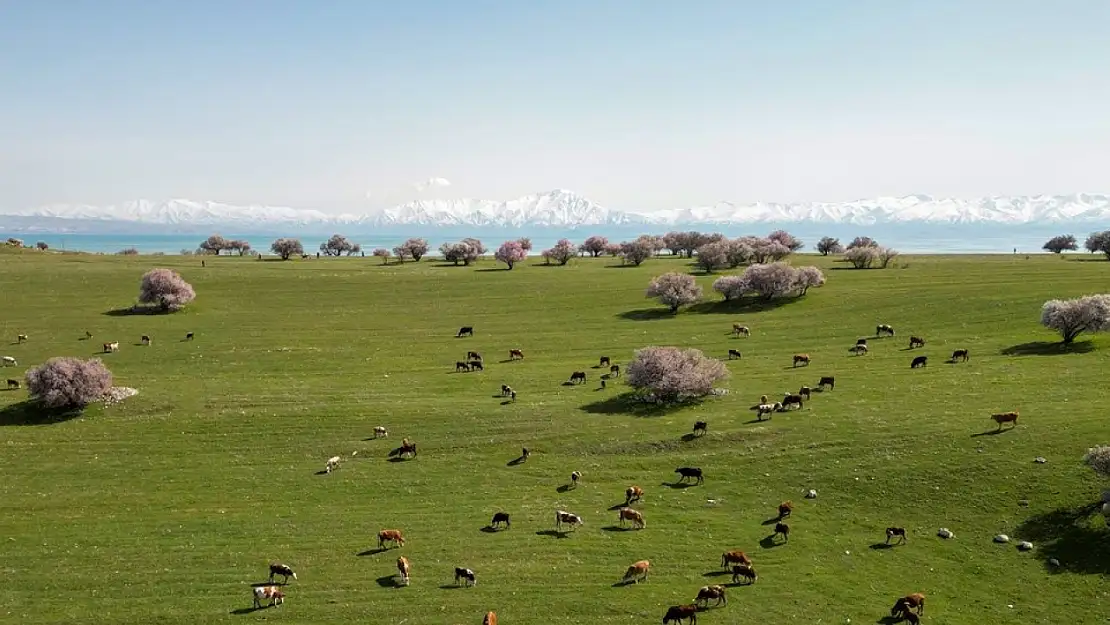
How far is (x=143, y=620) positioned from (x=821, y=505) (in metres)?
29.7

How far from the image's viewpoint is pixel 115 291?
94.6 metres

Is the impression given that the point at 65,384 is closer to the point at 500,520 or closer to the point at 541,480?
the point at 541,480

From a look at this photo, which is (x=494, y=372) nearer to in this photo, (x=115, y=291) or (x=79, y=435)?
(x=79, y=435)

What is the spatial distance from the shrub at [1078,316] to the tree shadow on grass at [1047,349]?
3.36 feet

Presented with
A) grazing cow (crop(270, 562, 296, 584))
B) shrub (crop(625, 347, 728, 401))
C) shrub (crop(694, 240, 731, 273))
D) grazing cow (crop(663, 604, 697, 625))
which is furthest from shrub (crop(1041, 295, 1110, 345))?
grazing cow (crop(270, 562, 296, 584))

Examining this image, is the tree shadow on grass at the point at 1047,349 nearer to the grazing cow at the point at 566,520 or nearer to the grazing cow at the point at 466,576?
the grazing cow at the point at 566,520

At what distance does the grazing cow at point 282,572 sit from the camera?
26.9 meters

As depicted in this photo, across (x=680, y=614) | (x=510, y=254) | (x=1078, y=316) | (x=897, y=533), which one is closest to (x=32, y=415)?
(x=680, y=614)

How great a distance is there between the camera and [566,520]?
3170 cm

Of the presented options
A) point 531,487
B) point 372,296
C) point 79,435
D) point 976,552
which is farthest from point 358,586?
point 372,296

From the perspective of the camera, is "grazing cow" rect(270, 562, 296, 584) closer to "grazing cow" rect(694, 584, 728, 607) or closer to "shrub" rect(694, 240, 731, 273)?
"grazing cow" rect(694, 584, 728, 607)

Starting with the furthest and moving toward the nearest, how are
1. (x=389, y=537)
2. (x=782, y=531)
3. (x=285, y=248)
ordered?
1. (x=285, y=248)
2. (x=782, y=531)
3. (x=389, y=537)

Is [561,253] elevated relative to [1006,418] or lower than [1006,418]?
elevated

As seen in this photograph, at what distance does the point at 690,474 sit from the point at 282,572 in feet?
67.9
